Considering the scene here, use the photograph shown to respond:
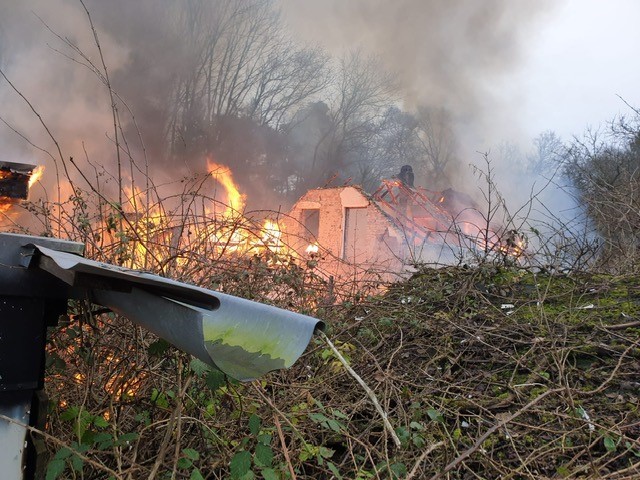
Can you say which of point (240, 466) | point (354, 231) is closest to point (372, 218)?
point (354, 231)

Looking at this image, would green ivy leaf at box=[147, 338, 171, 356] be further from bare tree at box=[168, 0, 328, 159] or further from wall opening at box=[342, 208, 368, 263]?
bare tree at box=[168, 0, 328, 159]

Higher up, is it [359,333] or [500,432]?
[359,333]

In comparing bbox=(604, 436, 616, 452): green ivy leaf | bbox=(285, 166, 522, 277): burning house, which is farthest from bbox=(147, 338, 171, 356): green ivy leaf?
bbox=(285, 166, 522, 277): burning house

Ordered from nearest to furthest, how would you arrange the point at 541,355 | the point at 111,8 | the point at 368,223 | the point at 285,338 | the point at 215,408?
the point at 285,338 < the point at 215,408 < the point at 541,355 < the point at 368,223 < the point at 111,8

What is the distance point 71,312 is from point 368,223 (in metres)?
15.8

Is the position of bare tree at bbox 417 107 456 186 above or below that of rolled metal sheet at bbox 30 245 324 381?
above

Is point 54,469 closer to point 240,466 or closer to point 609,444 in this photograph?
point 240,466

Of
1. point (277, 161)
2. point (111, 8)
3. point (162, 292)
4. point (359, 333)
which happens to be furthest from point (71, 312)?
point (277, 161)

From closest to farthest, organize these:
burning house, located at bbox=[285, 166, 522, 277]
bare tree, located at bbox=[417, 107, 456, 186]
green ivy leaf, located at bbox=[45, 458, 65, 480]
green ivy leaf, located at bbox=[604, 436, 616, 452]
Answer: green ivy leaf, located at bbox=[45, 458, 65, 480] < green ivy leaf, located at bbox=[604, 436, 616, 452] < burning house, located at bbox=[285, 166, 522, 277] < bare tree, located at bbox=[417, 107, 456, 186]

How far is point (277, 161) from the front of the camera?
30891 millimetres

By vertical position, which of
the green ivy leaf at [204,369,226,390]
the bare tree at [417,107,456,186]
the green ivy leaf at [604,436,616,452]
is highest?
the bare tree at [417,107,456,186]

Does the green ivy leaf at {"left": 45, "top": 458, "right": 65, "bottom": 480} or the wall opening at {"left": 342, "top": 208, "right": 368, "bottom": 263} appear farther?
the wall opening at {"left": 342, "top": 208, "right": 368, "bottom": 263}

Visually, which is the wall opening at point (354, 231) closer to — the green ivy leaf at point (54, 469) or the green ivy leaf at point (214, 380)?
the green ivy leaf at point (214, 380)

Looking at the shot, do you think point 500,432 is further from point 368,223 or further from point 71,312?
point 368,223
